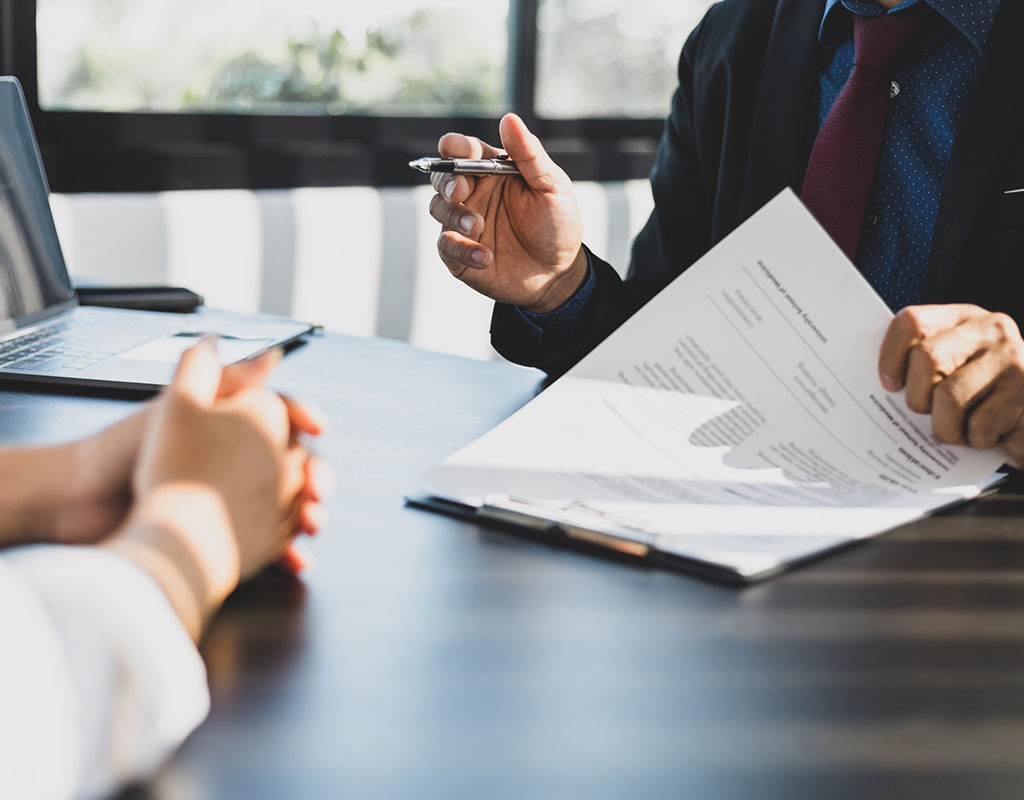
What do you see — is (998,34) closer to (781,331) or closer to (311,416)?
(781,331)

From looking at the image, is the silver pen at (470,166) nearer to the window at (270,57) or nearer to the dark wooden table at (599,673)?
the dark wooden table at (599,673)

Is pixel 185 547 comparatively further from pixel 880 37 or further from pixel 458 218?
pixel 880 37

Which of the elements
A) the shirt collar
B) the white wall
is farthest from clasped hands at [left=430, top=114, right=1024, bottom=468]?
the white wall

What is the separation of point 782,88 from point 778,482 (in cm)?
75

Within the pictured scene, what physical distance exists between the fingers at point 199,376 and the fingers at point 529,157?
19.4 inches

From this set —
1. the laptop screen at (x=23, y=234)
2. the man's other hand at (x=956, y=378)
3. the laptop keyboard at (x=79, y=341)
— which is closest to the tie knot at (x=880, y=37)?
the man's other hand at (x=956, y=378)

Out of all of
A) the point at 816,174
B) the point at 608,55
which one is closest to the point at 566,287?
the point at 816,174

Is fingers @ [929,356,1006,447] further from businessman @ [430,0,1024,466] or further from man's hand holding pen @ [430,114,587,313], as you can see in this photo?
man's hand holding pen @ [430,114,587,313]

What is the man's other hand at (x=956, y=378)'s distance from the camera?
0.80m

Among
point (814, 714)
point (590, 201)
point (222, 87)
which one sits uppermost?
point (814, 714)

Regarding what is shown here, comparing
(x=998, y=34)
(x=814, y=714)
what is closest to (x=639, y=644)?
(x=814, y=714)

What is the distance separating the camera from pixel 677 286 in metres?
0.89

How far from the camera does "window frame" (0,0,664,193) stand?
2207 mm

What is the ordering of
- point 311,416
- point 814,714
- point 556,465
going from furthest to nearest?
point 556,465 → point 311,416 → point 814,714
